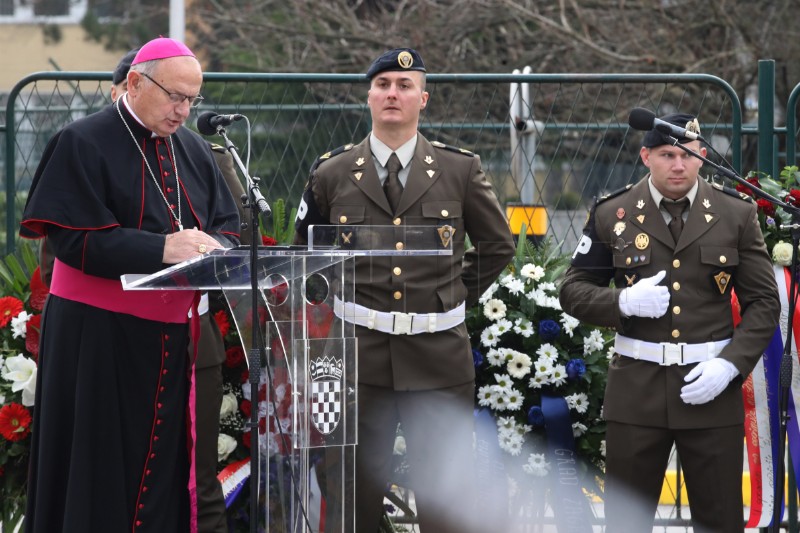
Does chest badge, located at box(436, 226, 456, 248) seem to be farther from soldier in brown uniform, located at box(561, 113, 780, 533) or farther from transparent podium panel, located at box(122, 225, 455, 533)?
soldier in brown uniform, located at box(561, 113, 780, 533)

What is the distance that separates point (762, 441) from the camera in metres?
5.62

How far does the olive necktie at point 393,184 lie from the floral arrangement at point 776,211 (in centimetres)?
160

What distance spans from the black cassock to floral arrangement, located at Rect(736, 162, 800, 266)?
254 cm

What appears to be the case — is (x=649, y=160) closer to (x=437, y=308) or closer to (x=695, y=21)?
(x=437, y=308)

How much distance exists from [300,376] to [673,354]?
5.61ft

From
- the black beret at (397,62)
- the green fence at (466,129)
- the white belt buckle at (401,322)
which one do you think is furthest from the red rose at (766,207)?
the white belt buckle at (401,322)

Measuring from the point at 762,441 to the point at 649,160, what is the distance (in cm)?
140

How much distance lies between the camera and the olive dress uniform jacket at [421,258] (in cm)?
511

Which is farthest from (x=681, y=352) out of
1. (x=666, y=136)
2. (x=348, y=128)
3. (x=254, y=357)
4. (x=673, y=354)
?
(x=348, y=128)

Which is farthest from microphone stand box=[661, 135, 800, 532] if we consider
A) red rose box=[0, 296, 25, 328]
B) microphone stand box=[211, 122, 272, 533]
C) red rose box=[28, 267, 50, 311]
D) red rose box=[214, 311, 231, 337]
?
red rose box=[0, 296, 25, 328]

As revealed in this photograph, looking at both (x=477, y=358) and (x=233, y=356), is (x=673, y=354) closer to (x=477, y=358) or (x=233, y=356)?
(x=477, y=358)

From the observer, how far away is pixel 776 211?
19.1 feet

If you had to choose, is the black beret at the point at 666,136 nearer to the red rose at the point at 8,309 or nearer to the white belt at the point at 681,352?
the white belt at the point at 681,352

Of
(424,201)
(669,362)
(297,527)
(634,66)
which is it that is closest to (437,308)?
(424,201)
